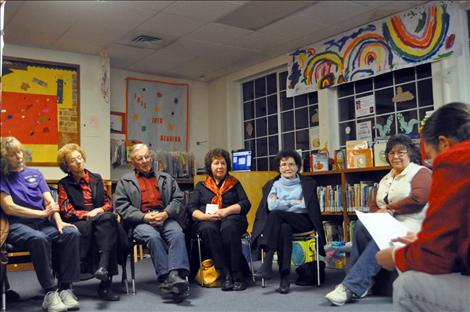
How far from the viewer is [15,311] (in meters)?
2.93

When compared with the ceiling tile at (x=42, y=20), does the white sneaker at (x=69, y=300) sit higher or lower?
lower

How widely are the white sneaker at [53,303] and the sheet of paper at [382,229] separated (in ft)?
6.89

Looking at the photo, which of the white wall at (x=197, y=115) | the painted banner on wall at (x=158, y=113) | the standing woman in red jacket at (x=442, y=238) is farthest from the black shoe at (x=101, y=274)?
the white wall at (x=197, y=115)

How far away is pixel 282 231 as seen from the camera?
345cm

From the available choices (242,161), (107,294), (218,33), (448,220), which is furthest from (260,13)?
(448,220)

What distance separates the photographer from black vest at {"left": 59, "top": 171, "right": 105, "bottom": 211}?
340 centimetres

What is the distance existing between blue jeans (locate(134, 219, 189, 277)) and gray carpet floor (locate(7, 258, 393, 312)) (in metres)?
0.23

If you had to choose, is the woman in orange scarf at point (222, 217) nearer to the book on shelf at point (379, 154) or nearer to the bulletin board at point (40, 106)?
the book on shelf at point (379, 154)

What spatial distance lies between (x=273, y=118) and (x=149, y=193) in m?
3.08

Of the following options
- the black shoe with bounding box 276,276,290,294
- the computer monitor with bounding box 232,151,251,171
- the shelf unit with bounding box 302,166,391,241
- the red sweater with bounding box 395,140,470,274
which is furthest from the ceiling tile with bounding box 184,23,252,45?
the red sweater with bounding box 395,140,470,274

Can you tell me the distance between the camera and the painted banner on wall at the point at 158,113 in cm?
645

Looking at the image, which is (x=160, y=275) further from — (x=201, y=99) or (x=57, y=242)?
(x=201, y=99)

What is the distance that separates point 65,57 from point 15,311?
3.48 m

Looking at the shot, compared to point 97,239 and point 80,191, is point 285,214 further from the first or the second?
point 80,191
